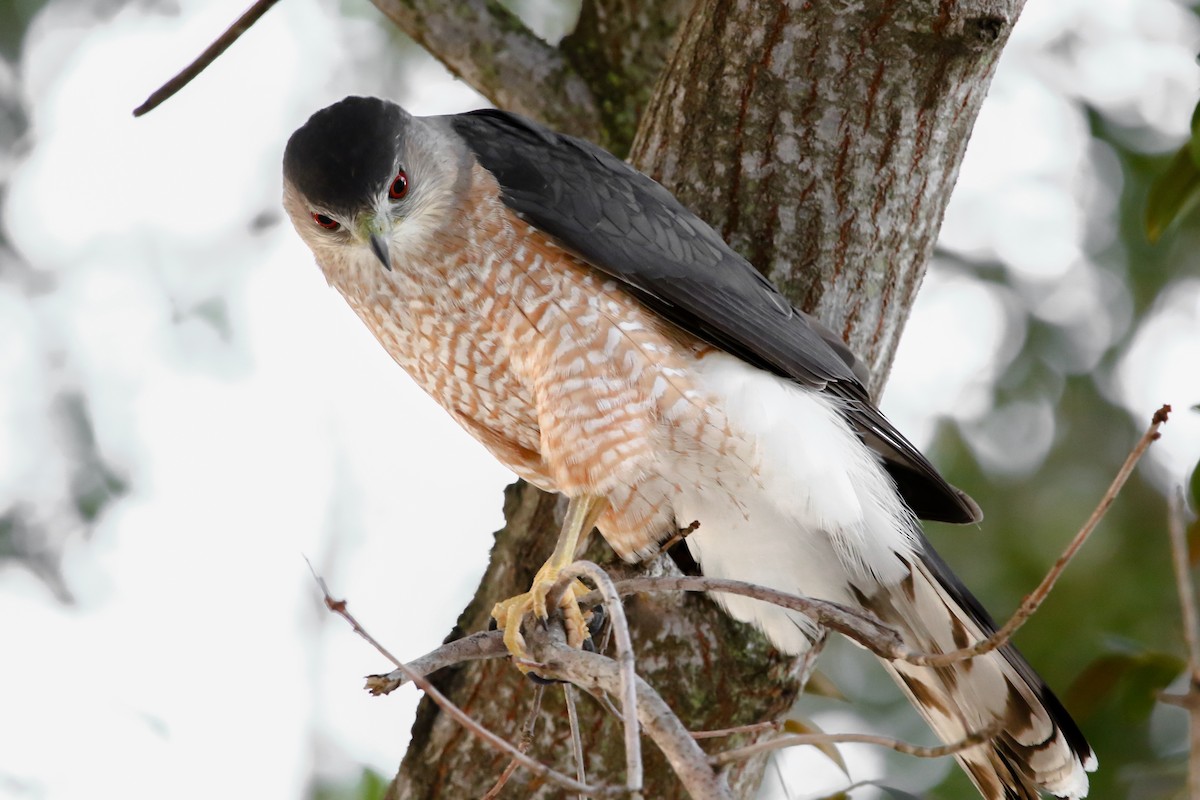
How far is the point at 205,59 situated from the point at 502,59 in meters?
0.90

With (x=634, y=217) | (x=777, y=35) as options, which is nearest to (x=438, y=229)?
(x=634, y=217)

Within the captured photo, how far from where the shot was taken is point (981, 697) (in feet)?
9.46

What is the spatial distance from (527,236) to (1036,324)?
443 cm

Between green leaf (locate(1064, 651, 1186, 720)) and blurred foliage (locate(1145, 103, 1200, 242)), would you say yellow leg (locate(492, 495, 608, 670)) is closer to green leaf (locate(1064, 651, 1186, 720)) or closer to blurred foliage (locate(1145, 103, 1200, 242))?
green leaf (locate(1064, 651, 1186, 720))

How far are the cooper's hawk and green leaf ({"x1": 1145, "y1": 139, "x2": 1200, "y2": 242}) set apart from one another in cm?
96

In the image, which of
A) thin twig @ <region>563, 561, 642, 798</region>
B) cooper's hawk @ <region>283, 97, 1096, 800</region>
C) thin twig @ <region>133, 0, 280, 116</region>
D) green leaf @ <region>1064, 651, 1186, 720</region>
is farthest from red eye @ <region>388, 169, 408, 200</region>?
green leaf @ <region>1064, 651, 1186, 720</region>

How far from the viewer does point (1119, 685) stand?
3.58 metres

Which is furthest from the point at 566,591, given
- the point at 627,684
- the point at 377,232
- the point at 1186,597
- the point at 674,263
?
the point at 1186,597

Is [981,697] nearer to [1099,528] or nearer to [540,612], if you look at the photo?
[540,612]

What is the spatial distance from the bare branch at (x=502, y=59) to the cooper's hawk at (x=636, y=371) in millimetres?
628

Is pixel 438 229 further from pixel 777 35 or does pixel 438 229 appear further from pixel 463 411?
pixel 777 35

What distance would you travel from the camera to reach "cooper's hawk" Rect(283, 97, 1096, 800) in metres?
2.82

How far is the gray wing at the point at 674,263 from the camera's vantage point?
285 cm

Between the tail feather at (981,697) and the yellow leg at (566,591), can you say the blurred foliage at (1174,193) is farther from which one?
the yellow leg at (566,591)
